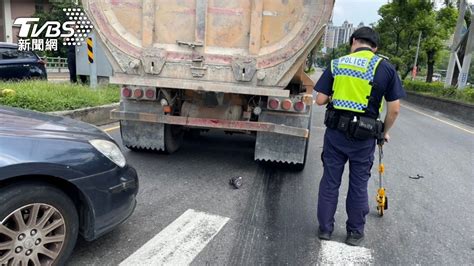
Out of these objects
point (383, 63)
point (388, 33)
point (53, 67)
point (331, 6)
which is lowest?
point (53, 67)

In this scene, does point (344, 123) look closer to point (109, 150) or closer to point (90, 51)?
point (109, 150)

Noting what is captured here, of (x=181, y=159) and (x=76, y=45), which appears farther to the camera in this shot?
(x=76, y=45)

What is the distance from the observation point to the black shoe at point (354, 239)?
12.1 feet

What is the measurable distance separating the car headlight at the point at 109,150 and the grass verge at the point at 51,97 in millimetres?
4600

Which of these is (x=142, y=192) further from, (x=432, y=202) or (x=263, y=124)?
(x=432, y=202)

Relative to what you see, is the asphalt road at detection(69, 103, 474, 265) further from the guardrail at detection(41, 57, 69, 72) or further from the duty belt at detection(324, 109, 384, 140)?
the guardrail at detection(41, 57, 69, 72)

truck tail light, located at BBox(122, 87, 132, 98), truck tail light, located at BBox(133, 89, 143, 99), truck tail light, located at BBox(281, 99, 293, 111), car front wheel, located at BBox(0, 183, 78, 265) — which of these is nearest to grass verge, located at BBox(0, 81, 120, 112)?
truck tail light, located at BBox(122, 87, 132, 98)

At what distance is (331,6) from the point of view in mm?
4523

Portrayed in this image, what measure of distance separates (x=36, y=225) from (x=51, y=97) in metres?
5.62

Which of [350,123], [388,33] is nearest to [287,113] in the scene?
[350,123]

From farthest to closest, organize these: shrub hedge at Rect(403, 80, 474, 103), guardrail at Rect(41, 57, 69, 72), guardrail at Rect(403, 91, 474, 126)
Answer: guardrail at Rect(41, 57, 69, 72)
shrub hedge at Rect(403, 80, 474, 103)
guardrail at Rect(403, 91, 474, 126)

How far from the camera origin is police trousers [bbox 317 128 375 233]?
3.60 meters

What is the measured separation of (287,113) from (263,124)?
1.46 feet

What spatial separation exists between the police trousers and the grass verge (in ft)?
18.0
